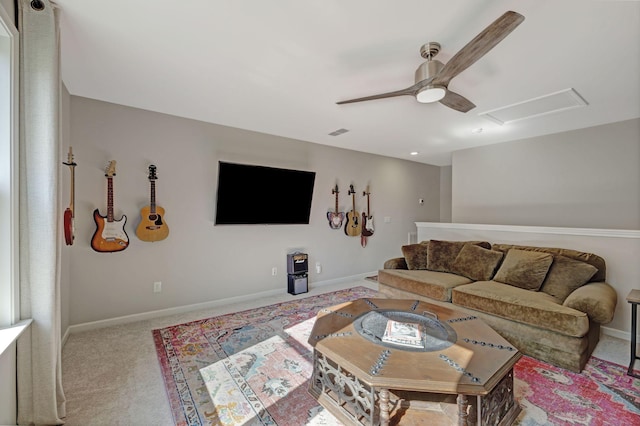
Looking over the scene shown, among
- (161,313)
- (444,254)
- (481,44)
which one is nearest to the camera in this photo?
(481,44)

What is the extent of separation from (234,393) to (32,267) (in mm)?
1435

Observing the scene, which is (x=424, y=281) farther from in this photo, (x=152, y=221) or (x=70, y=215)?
(x=70, y=215)

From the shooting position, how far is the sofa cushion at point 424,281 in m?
3.27

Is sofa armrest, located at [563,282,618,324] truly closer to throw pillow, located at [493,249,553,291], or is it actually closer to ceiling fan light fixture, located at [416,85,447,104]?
throw pillow, located at [493,249,553,291]

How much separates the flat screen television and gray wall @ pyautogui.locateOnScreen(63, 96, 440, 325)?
4.0 inches

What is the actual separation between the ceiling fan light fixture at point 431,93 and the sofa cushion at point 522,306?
2.01 meters

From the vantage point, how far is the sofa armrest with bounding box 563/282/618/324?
7.50 ft

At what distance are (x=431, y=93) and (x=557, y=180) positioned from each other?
3.25m

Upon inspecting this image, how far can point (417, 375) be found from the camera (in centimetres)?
140

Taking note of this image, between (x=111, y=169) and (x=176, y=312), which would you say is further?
(x=176, y=312)

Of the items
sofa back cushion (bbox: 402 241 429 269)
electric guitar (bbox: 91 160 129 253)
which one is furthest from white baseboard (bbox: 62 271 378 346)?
sofa back cushion (bbox: 402 241 429 269)

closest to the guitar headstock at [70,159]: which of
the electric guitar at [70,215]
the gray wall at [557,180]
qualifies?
the electric guitar at [70,215]

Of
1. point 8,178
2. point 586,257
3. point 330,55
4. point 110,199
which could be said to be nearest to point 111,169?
point 110,199

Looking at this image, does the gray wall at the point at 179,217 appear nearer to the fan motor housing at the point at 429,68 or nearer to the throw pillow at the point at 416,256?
the throw pillow at the point at 416,256
